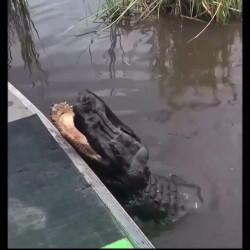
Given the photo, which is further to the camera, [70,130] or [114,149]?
[70,130]

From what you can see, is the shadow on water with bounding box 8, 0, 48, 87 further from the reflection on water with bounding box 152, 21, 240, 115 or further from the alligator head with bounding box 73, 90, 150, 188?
the alligator head with bounding box 73, 90, 150, 188

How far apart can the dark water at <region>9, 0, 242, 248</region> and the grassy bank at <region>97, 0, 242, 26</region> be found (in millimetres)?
126

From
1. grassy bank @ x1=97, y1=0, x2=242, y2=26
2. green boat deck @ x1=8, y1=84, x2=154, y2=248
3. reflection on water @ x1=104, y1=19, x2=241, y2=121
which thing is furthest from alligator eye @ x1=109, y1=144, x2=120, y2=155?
grassy bank @ x1=97, y1=0, x2=242, y2=26

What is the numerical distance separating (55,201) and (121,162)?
0.62m

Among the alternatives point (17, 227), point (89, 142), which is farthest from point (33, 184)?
point (89, 142)

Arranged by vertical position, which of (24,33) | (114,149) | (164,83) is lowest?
(164,83)

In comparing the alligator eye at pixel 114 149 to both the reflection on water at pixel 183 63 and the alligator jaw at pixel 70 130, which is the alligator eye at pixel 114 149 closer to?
the alligator jaw at pixel 70 130

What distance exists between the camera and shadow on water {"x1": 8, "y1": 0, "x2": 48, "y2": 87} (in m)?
4.95

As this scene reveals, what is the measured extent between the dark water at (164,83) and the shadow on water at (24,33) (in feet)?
0.05

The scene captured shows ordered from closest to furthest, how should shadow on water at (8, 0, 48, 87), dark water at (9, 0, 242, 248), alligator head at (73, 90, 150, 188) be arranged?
alligator head at (73, 90, 150, 188) < dark water at (9, 0, 242, 248) < shadow on water at (8, 0, 48, 87)

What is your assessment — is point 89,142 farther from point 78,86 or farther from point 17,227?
point 78,86

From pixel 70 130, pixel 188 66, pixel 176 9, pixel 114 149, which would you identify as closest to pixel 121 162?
pixel 114 149

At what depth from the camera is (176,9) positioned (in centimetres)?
544

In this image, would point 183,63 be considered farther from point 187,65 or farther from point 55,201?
point 55,201
